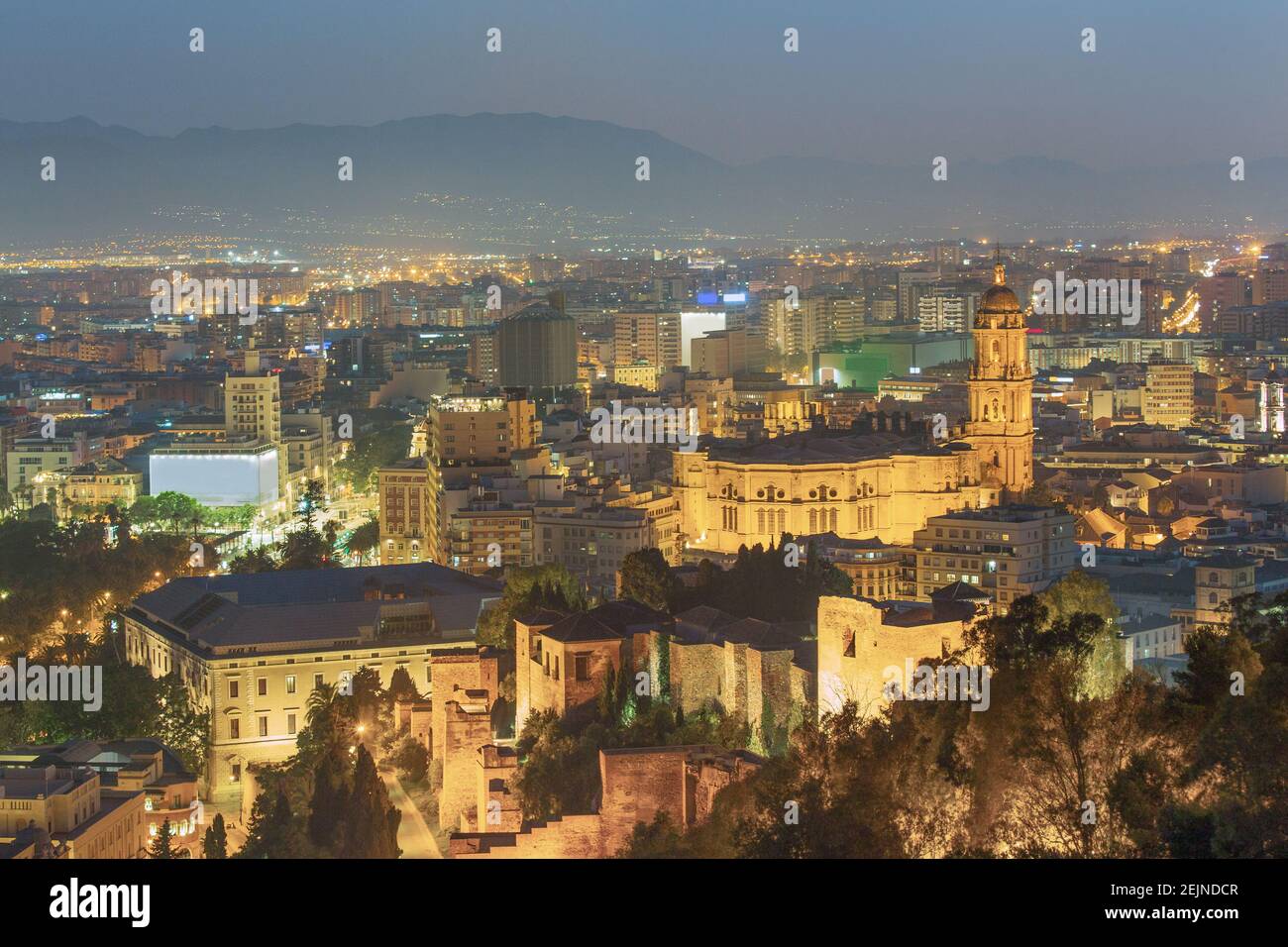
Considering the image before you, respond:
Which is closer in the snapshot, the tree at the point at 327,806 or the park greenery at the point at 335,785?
the park greenery at the point at 335,785

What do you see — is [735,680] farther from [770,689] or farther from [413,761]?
[413,761]

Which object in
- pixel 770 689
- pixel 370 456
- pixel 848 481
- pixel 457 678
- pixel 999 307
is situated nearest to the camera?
pixel 770 689

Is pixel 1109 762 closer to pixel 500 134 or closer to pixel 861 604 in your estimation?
A: pixel 861 604

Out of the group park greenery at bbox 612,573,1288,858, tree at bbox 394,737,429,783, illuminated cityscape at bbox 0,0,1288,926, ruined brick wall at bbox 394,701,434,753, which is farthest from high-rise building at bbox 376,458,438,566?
park greenery at bbox 612,573,1288,858

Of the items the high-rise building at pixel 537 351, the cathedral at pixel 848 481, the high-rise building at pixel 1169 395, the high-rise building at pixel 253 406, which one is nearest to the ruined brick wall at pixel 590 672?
the cathedral at pixel 848 481

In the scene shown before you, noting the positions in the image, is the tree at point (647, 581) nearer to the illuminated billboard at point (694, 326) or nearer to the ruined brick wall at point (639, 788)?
the ruined brick wall at point (639, 788)

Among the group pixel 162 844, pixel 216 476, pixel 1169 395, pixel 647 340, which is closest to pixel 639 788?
pixel 162 844
